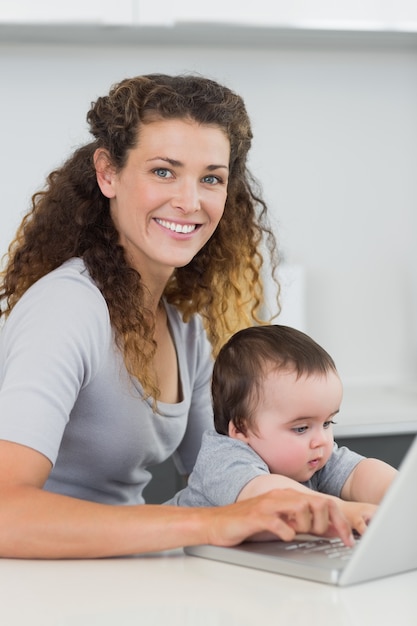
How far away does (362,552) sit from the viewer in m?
0.95

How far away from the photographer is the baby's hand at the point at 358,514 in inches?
45.8

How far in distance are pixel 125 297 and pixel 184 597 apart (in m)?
0.69

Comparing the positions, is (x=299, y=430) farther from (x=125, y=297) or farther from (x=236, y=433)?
(x=125, y=297)

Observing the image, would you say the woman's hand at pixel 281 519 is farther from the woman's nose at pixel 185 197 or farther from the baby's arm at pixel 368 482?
the woman's nose at pixel 185 197

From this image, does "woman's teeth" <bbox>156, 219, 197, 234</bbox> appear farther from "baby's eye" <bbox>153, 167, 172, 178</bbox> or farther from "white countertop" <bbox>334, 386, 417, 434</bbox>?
"white countertop" <bbox>334, 386, 417, 434</bbox>

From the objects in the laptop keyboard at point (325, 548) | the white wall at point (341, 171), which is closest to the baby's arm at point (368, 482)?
the laptop keyboard at point (325, 548)

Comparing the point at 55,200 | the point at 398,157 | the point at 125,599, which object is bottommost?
the point at 125,599

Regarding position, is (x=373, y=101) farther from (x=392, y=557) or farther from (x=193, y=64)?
(x=392, y=557)

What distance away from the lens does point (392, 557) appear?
991mm

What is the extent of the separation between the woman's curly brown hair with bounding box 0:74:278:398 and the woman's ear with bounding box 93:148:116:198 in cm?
2

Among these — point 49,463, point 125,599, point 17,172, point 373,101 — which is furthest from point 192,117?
point 373,101

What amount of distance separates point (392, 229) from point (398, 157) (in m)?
0.22

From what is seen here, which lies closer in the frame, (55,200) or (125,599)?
(125,599)

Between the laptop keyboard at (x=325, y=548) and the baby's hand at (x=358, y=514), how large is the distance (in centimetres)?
5
